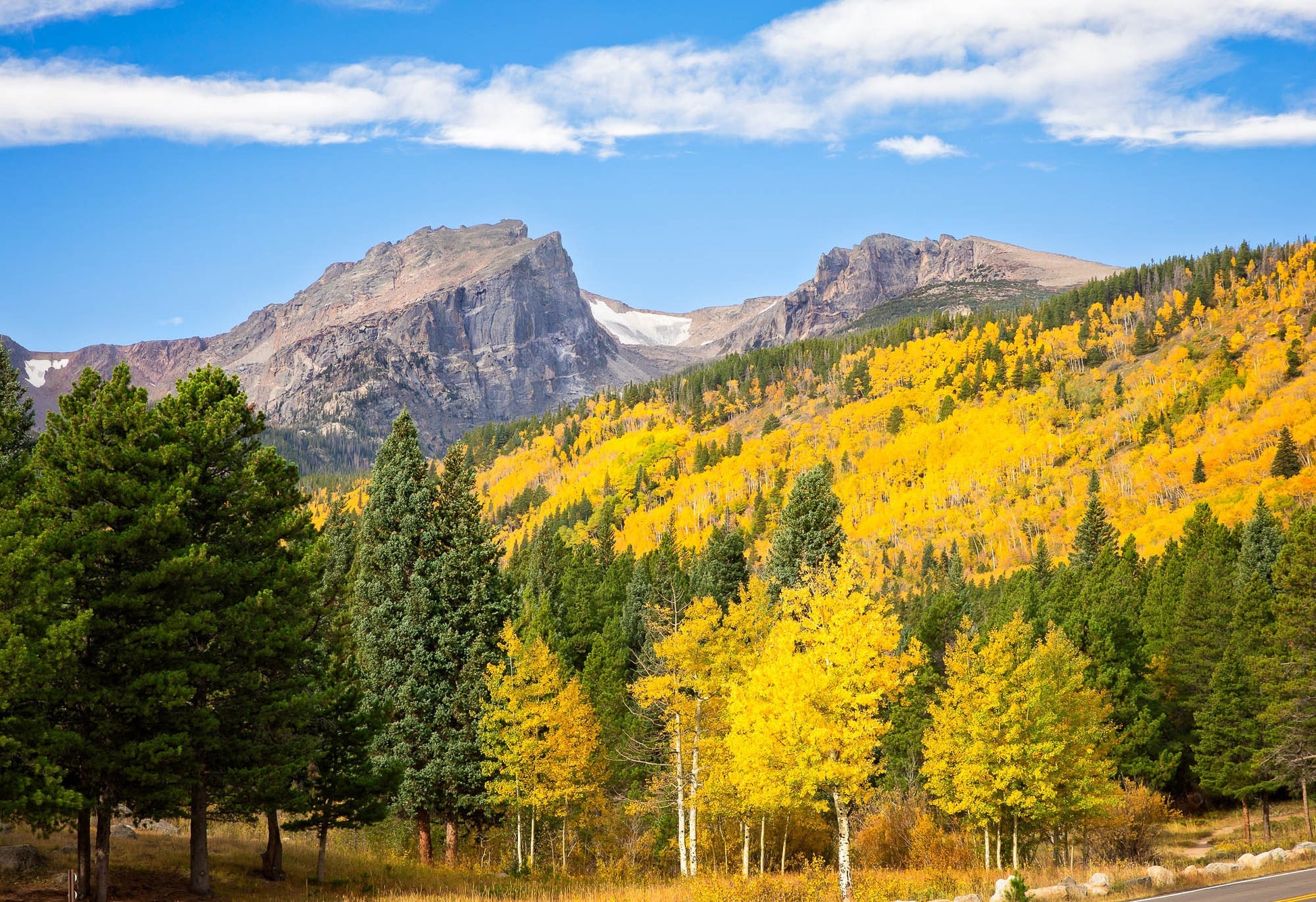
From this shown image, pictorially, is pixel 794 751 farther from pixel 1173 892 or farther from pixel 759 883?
pixel 1173 892

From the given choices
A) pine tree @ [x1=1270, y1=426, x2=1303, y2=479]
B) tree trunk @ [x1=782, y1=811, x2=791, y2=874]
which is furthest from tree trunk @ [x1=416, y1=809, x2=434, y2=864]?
pine tree @ [x1=1270, y1=426, x2=1303, y2=479]

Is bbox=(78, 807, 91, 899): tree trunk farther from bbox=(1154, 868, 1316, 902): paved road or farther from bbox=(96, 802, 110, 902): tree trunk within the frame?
bbox=(1154, 868, 1316, 902): paved road

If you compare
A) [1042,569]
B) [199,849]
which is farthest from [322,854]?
[1042,569]

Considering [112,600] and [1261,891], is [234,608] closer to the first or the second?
[112,600]

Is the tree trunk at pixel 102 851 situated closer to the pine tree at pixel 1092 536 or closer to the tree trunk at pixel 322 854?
the tree trunk at pixel 322 854

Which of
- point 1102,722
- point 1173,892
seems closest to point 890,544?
point 1102,722

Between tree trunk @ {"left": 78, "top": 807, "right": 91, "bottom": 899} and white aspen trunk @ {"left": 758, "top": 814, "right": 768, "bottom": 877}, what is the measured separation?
1999 cm

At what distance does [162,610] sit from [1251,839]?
48.3 meters

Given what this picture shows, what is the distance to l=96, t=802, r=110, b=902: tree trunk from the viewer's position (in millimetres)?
22406

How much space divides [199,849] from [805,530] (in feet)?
101

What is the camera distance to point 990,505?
171 metres

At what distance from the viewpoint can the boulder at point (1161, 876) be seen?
24.0 meters

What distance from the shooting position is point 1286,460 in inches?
4963

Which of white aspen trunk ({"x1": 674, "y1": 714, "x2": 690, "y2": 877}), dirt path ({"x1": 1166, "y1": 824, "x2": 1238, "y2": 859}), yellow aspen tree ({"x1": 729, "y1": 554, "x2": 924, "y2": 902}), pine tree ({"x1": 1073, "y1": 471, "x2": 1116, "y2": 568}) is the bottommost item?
dirt path ({"x1": 1166, "y1": 824, "x2": 1238, "y2": 859})
